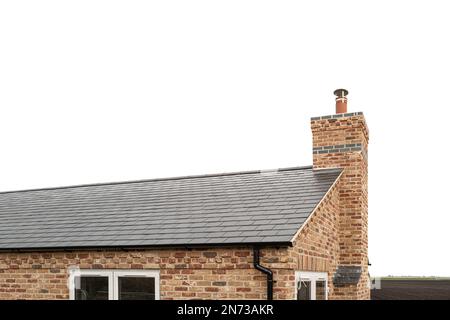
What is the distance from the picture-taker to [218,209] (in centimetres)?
1062

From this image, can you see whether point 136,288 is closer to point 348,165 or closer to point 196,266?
point 196,266

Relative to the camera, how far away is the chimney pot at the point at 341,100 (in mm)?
13547

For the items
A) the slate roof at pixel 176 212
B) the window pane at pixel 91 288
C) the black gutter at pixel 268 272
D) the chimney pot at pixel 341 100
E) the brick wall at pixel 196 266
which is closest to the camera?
the black gutter at pixel 268 272

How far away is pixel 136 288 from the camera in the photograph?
942 cm

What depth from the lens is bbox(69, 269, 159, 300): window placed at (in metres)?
9.30

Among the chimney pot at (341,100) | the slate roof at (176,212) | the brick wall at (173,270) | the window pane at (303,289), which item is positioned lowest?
the window pane at (303,289)

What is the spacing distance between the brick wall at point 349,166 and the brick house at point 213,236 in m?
0.03

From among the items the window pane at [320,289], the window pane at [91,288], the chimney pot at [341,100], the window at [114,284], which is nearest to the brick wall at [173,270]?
the window at [114,284]

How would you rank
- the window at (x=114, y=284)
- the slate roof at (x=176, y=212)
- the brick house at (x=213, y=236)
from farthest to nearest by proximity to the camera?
the window at (x=114, y=284)
the slate roof at (x=176, y=212)
the brick house at (x=213, y=236)

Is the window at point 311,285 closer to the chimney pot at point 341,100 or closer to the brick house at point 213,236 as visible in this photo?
the brick house at point 213,236

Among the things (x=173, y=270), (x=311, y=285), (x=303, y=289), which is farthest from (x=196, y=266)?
(x=311, y=285)

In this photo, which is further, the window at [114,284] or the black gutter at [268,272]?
the window at [114,284]

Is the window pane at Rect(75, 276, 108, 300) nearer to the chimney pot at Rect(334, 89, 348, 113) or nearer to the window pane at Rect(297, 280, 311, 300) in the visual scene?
the window pane at Rect(297, 280, 311, 300)

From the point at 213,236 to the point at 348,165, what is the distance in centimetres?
555
